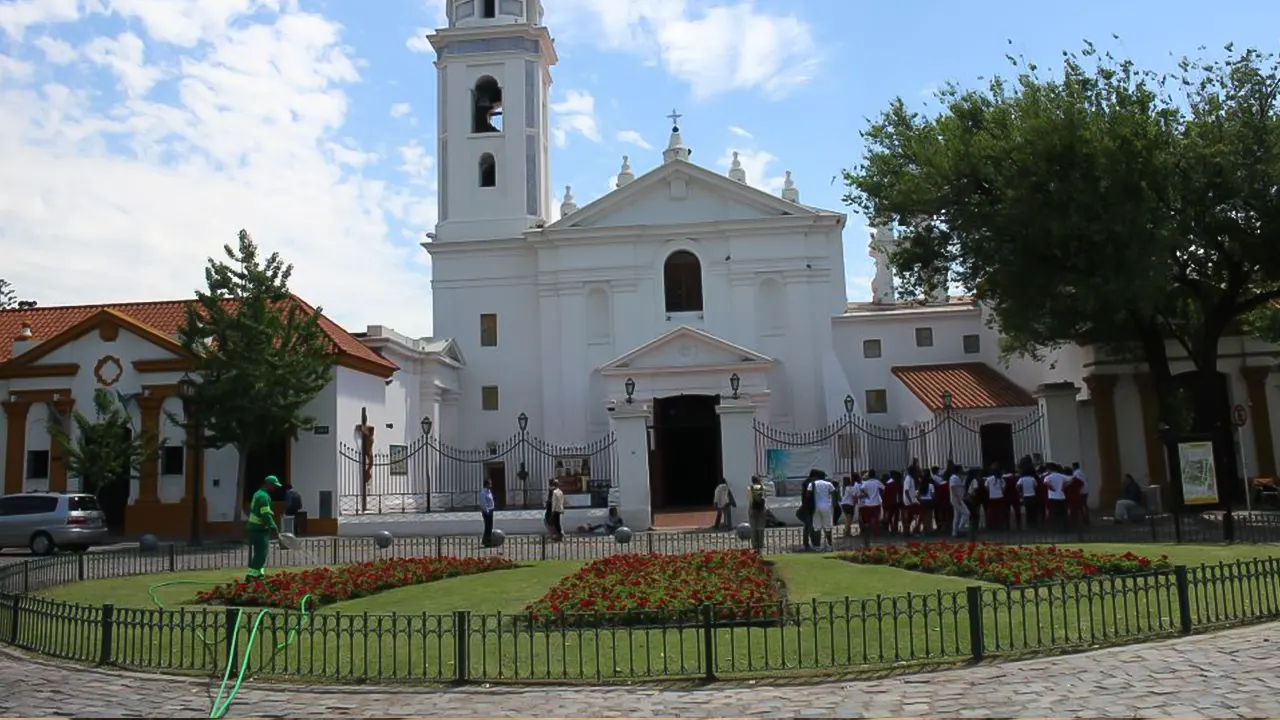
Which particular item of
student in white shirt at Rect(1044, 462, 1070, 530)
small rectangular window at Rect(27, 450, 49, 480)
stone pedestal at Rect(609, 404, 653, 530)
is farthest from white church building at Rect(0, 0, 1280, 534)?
student in white shirt at Rect(1044, 462, 1070, 530)

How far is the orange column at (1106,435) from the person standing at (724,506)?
9.00 m

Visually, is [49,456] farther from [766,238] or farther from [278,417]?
[766,238]

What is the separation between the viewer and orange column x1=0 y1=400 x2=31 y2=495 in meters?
27.6

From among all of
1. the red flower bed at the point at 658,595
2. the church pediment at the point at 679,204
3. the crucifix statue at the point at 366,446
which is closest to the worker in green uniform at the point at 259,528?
the red flower bed at the point at 658,595

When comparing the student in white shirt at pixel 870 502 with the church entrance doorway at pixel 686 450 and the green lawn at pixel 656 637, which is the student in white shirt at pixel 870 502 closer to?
the green lawn at pixel 656 637

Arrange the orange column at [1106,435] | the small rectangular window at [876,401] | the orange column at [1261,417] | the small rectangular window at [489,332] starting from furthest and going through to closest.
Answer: the small rectangular window at [489,332] < the small rectangular window at [876,401] < the orange column at [1261,417] < the orange column at [1106,435]

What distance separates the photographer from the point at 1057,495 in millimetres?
19766

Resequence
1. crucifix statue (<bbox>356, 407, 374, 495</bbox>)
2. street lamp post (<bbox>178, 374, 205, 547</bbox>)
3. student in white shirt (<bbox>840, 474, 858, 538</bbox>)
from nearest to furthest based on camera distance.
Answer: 1. student in white shirt (<bbox>840, 474, 858, 538</bbox>)
2. street lamp post (<bbox>178, 374, 205, 547</bbox>)
3. crucifix statue (<bbox>356, 407, 374, 495</bbox>)

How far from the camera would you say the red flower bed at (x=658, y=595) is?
417 inches

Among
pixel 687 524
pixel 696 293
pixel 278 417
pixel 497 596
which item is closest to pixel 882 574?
pixel 497 596

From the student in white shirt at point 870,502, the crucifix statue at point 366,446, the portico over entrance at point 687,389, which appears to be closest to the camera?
the student in white shirt at point 870,502

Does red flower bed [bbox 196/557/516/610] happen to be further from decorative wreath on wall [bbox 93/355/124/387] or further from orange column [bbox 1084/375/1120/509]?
orange column [bbox 1084/375/1120/509]

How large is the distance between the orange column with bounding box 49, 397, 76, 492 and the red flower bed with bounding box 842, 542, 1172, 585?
2123 cm

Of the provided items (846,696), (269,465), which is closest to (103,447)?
(269,465)
